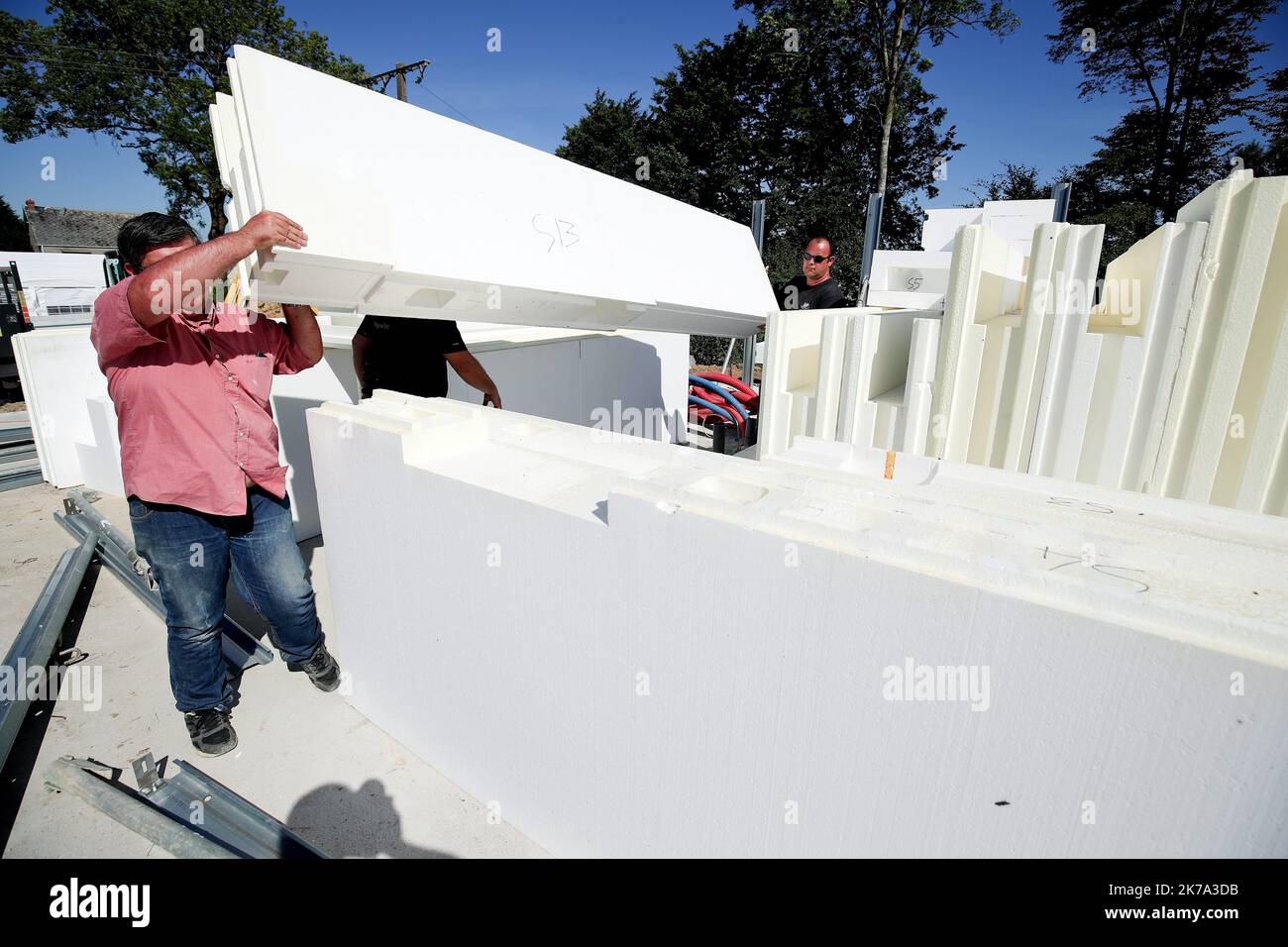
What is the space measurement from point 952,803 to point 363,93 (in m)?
2.94

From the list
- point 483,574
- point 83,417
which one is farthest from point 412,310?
point 83,417

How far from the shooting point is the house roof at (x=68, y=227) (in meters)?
31.3

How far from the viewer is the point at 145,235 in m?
1.96

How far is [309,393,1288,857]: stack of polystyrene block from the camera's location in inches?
35.1

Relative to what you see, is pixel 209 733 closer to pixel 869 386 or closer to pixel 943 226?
pixel 869 386

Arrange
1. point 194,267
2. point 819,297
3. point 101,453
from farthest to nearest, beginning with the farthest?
1. point 819,297
2. point 101,453
3. point 194,267

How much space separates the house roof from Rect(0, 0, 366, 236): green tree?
15569mm

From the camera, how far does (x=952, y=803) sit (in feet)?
3.62

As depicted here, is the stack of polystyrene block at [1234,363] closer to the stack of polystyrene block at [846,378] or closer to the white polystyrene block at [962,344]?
the white polystyrene block at [962,344]

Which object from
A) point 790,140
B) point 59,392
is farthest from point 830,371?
point 790,140

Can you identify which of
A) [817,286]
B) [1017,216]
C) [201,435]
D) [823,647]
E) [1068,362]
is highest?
[1017,216]

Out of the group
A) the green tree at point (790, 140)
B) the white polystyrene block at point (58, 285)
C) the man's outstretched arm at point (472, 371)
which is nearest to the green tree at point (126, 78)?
the white polystyrene block at point (58, 285)

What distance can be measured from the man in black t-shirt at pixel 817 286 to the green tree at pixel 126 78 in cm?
2118

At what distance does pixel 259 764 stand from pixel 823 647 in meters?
2.26
